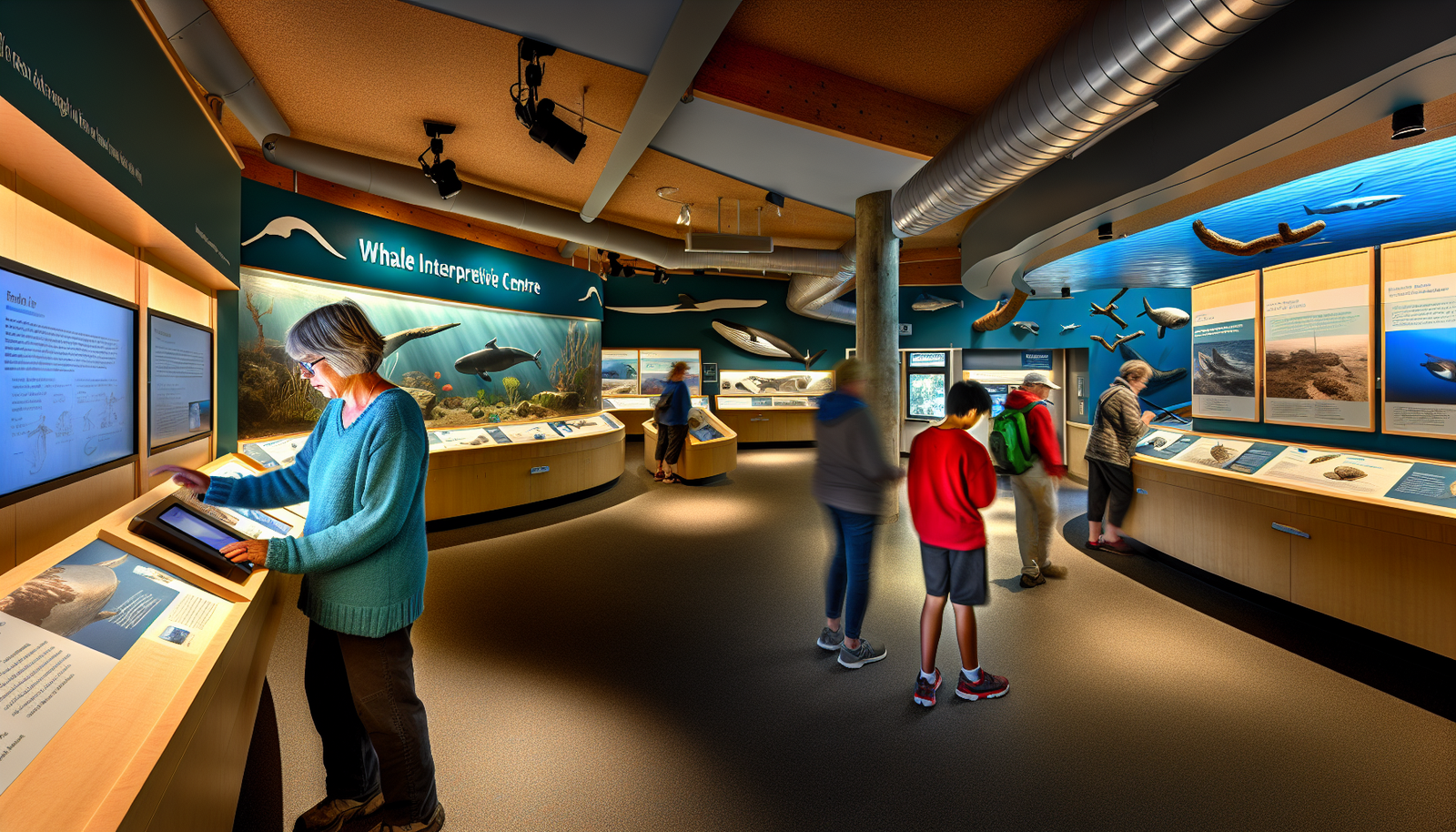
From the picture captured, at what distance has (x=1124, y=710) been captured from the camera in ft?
7.80

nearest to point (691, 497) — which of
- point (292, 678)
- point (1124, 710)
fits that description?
point (292, 678)

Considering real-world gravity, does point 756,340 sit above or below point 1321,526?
above

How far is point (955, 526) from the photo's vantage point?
2354mm

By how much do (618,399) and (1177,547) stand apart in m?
9.84

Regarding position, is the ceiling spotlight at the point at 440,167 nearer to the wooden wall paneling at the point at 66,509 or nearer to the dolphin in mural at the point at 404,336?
the dolphin in mural at the point at 404,336

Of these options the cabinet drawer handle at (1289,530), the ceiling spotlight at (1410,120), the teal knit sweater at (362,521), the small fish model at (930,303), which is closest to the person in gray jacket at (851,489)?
the teal knit sweater at (362,521)

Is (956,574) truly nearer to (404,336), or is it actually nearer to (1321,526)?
(1321,526)

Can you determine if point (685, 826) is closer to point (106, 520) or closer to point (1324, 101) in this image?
point (106, 520)

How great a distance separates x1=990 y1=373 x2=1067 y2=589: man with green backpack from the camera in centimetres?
369

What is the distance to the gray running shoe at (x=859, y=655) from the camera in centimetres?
276

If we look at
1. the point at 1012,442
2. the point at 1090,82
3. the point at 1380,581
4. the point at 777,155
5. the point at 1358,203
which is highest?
the point at 777,155

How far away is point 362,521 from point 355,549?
0.24 ft

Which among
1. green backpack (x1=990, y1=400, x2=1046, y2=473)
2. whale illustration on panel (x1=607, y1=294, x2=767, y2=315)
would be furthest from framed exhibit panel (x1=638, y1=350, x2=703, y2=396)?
green backpack (x1=990, y1=400, x2=1046, y2=473)

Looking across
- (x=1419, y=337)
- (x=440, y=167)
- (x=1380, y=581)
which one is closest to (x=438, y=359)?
(x=440, y=167)
